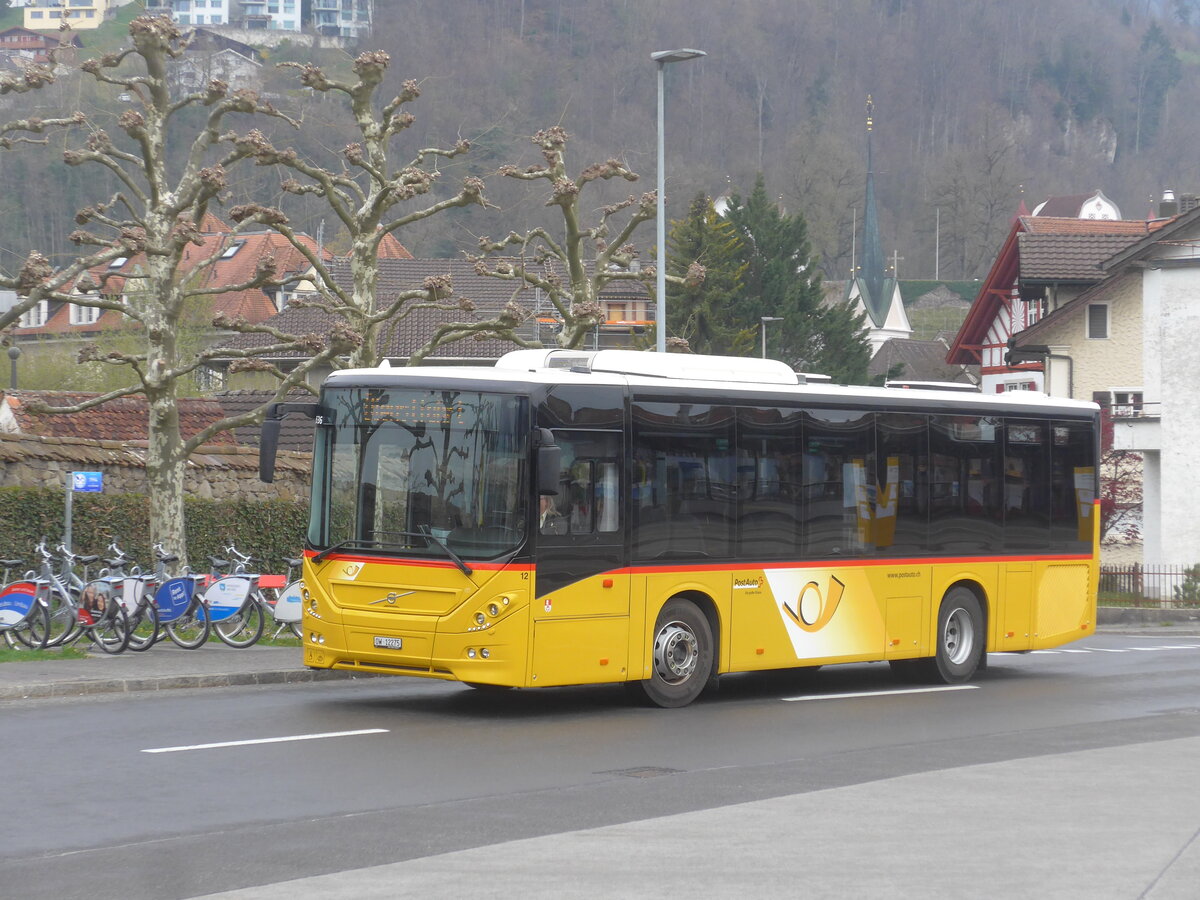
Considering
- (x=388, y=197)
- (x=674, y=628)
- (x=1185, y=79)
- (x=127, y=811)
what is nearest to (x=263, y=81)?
(x=388, y=197)

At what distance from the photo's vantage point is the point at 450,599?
45.8ft

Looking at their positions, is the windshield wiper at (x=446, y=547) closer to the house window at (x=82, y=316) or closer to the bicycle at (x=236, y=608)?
the bicycle at (x=236, y=608)

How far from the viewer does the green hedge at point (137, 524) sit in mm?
22109

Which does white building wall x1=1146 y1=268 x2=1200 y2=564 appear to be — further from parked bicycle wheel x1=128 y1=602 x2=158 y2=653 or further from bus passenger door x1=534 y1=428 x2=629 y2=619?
bus passenger door x1=534 y1=428 x2=629 y2=619

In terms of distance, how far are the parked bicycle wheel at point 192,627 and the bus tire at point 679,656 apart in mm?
5617

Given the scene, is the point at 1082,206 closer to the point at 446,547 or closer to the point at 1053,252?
the point at 1053,252

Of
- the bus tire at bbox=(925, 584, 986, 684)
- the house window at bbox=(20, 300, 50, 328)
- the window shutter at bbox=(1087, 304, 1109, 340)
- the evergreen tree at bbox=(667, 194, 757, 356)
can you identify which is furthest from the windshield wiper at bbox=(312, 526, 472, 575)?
the house window at bbox=(20, 300, 50, 328)

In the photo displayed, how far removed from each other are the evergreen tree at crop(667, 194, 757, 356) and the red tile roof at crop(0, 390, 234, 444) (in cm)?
3175

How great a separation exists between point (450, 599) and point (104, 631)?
5.60m

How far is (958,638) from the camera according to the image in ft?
60.6

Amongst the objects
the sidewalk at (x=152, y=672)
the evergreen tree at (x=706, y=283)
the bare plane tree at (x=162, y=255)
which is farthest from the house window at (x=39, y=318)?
the sidewalk at (x=152, y=672)

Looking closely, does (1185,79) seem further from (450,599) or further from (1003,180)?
(450,599)

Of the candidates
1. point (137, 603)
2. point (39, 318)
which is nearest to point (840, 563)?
point (137, 603)

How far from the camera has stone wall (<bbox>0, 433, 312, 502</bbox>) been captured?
Answer: 23.4 metres
